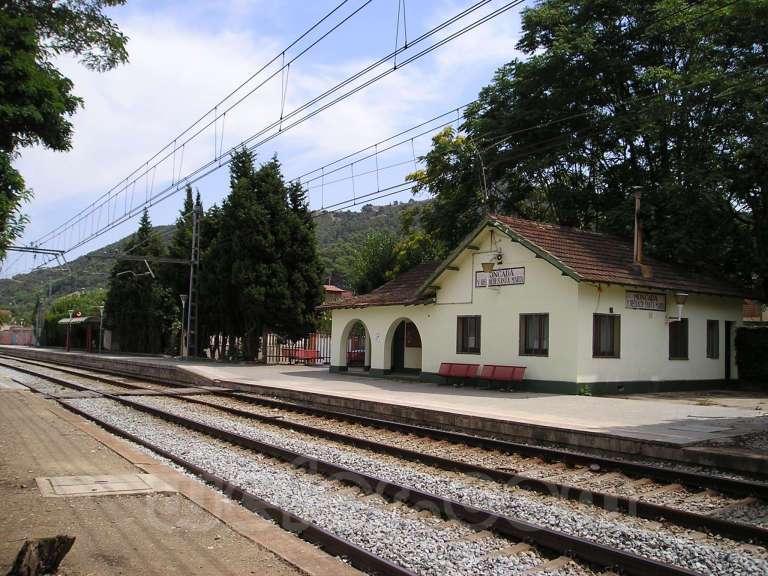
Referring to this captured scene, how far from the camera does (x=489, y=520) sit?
20.7 feet

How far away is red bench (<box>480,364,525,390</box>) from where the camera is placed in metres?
19.2


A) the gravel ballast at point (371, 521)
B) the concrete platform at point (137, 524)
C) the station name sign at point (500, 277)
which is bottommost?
the gravel ballast at point (371, 521)

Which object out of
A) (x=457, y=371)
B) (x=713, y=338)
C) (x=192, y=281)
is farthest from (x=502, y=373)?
(x=192, y=281)

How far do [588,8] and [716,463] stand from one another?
22410 millimetres

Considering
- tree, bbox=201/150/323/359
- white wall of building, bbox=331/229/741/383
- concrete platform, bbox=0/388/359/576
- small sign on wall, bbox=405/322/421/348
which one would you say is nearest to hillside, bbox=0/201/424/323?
tree, bbox=201/150/323/359

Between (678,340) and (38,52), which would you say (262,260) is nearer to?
(678,340)

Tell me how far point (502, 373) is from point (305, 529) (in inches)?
557

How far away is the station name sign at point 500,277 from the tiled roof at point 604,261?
46.0 inches

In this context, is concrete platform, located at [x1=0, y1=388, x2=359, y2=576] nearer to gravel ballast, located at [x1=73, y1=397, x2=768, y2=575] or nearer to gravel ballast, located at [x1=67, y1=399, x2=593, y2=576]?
gravel ballast, located at [x1=67, y1=399, x2=593, y2=576]

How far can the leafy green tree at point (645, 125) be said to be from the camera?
21922mm

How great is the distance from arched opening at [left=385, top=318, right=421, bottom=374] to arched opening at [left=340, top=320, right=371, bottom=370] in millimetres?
1138

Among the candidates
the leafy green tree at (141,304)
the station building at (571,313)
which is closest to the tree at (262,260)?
the station building at (571,313)

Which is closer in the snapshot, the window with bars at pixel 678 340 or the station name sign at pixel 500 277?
the station name sign at pixel 500 277

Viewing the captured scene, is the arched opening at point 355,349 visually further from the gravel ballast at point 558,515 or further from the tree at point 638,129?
the gravel ballast at point 558,515
